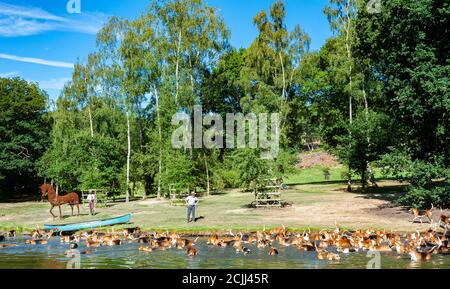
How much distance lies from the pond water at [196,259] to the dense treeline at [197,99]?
1496 cm

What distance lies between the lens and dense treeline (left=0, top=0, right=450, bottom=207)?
143 feet

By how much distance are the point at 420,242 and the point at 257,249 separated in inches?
267

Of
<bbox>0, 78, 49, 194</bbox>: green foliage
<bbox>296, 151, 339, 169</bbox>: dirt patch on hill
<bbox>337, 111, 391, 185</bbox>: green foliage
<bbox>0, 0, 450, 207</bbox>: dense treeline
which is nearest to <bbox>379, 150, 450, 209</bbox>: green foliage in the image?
<bbox>0, 0, 450, 207</bbox>: dense treeline

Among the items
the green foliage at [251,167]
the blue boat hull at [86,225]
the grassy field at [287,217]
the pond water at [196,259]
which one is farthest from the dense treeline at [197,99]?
the pond water at [196,259]

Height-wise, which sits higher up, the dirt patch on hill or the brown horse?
the dirt patch on hill

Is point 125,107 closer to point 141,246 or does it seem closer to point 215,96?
point 215,96

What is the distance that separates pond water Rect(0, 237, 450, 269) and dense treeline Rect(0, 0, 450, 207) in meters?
15.0

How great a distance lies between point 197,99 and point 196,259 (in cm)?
3680

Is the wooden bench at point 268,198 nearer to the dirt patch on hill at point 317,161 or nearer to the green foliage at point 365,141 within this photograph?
the green foliage at point 365,141

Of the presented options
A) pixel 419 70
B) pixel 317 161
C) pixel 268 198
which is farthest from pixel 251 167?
pixel 317 161

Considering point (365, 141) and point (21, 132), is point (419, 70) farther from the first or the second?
point (21, 132)

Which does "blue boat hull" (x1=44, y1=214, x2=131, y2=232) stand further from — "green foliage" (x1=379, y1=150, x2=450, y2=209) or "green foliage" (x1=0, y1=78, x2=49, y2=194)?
"green foliage" (x1=0, y1=78, x2=49, y2=194)

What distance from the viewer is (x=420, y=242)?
18.4m
